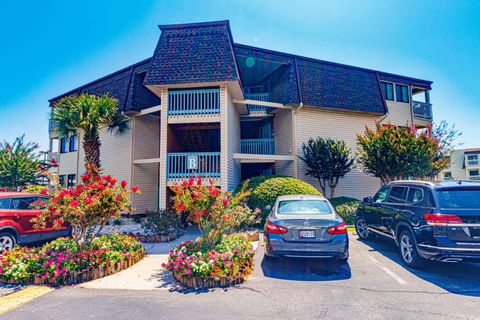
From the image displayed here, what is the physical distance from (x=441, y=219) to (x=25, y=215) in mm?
10674

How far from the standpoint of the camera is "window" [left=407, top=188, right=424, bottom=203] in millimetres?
5413

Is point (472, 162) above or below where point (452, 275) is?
above

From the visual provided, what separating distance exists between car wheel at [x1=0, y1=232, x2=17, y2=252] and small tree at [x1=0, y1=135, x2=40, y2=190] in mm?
7789

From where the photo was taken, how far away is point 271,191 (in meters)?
9.95

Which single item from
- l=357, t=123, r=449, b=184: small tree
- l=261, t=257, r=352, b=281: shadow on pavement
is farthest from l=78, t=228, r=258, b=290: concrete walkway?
l=357, t=123, r=449, b=184: small tree

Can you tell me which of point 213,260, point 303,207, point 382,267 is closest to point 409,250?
point 382,267

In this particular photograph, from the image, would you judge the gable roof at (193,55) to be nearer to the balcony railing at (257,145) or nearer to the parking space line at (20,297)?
the balcony railing at (257,145)

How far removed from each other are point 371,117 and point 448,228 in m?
12.5

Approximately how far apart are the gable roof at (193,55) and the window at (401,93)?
1389 centimetres

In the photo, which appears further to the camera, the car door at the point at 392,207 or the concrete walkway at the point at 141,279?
the car door at the point at 392,207

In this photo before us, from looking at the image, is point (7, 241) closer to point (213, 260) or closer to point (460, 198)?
point (213, 260)

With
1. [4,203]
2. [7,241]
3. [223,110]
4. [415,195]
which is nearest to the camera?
[415,195]

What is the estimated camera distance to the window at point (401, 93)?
17.7m

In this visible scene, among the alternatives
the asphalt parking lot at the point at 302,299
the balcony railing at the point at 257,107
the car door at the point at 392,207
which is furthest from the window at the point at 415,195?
the balcony railing at the point at 257,107
